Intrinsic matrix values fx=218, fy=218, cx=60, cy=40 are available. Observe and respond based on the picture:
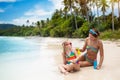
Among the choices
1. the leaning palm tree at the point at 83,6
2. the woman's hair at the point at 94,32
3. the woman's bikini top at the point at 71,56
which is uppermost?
the leaning palm tree at the point at 83,6

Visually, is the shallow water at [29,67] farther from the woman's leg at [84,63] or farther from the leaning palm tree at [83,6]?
the leaning palm tree at [83,6]

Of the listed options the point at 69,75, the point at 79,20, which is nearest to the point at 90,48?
the point at 69,75

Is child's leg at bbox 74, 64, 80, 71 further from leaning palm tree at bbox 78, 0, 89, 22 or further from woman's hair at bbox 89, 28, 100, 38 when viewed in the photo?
leaning palm tree at bbox 78, 0, 89, 22

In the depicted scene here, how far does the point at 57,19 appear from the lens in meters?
50.4

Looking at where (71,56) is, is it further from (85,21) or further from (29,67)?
(85,21)

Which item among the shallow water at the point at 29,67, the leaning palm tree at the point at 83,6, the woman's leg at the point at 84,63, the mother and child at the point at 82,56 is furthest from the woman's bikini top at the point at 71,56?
the leaning palm tree at the point at 83,6

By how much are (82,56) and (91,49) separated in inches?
13.8

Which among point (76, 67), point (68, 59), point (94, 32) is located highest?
point (94, 32)

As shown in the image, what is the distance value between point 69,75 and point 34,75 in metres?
1.00

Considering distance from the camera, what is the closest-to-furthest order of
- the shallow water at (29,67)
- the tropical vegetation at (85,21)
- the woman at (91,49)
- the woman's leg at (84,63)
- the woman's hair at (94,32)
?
the woman's hair at (94,32), the woman at (91,49), the shallow water at (29,67), the woman's leg at (84,63), the tropical vegetation at (85,21)

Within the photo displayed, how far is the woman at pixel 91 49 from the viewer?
5.29 metres

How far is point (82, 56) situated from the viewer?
5.71 meters

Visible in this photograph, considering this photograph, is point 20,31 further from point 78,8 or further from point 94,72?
point 94,72

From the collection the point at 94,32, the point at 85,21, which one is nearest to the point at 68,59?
the point at 94,32
